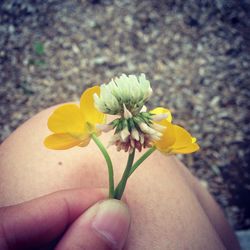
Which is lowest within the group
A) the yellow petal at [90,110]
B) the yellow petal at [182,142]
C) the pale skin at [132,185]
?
the pale skin at [132,185]

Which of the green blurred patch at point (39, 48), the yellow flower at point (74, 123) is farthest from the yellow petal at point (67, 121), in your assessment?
the green blurred patch at point (39, 48)

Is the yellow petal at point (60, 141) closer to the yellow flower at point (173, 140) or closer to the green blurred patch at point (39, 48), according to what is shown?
the yellow flower at point (173, 140)

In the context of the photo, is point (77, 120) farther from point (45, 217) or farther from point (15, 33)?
point (15, 33)

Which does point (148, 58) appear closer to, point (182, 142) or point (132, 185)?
point (132, 185)

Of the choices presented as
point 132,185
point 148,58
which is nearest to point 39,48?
point 148,58

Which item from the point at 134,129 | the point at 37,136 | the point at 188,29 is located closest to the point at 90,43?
the point at 188,29
